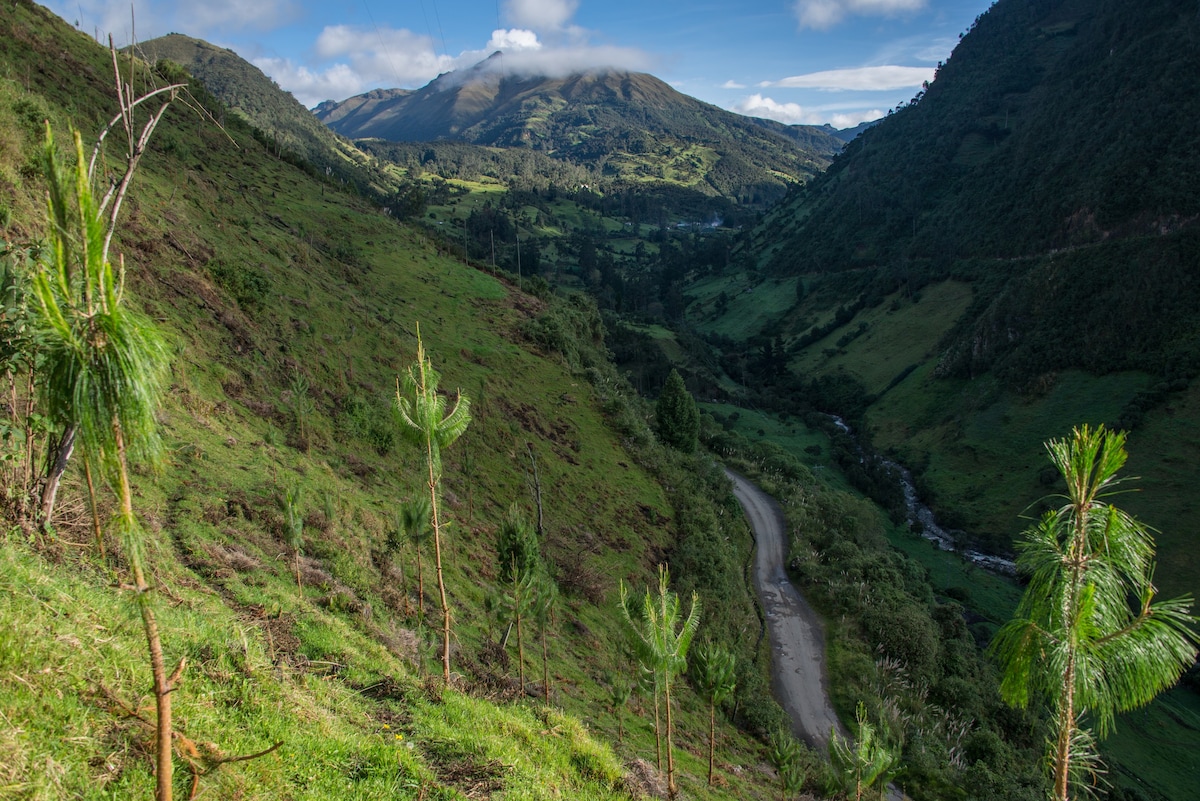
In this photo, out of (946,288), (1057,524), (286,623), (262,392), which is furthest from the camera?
(946,288)

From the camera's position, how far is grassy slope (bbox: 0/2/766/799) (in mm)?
6035

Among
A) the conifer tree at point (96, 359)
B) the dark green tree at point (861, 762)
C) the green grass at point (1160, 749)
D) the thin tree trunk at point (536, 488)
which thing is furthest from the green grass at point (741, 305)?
the conifer tree at point (96, 359)

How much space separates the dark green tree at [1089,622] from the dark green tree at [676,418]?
4015 cm

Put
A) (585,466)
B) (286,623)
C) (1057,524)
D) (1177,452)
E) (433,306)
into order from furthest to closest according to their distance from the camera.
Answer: (1177,452) < (433,306) < (585,466) < (286,623) < (1057,524)

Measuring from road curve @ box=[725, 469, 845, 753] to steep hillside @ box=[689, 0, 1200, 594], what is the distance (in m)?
25.8

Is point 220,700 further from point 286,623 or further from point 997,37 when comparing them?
point 997,37

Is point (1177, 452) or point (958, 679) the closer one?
point (958, 679)

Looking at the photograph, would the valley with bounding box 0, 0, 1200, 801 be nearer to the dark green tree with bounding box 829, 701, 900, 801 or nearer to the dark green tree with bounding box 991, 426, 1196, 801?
the dark green tree with bounding box 829, 701, 900, 801

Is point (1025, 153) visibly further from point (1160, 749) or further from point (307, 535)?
point (307, 535)

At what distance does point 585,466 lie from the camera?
35.6 metres

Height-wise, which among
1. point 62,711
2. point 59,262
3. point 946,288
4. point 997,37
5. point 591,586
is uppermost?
point 997,37

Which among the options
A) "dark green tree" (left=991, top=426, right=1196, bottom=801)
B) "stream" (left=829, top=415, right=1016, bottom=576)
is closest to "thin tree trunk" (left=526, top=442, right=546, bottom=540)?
"dark green tree" (left=991, top=426, right=1196, bottom=801)

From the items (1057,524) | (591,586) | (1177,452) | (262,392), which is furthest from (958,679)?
(1177,452)

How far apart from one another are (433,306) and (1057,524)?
4454 centimetres
